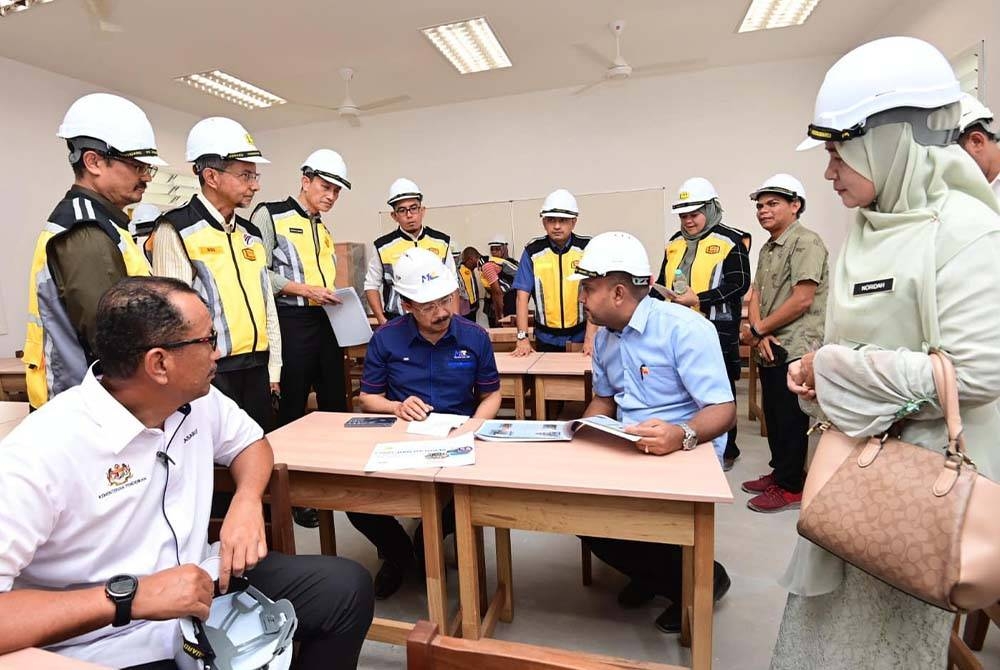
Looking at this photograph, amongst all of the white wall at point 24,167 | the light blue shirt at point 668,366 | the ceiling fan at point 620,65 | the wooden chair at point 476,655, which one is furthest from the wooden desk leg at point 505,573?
the white wall at point 24,167

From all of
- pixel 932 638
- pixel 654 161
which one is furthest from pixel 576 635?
pixel 654 161

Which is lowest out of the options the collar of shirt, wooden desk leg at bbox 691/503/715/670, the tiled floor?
the tiled floor

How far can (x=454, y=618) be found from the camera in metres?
1.97

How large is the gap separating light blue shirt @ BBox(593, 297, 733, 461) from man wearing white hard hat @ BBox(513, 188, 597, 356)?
171cm

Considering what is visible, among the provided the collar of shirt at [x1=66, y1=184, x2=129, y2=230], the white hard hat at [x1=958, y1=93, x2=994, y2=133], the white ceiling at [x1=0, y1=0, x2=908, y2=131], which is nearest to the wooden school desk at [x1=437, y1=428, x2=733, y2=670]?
the collar of shirt at [x1=66, y1=184, x2=129, y2=230]

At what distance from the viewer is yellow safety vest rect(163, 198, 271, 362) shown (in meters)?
2.15

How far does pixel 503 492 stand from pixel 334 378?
184 centimetres

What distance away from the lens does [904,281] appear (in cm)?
101

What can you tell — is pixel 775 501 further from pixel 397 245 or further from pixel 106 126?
pixel 106 126

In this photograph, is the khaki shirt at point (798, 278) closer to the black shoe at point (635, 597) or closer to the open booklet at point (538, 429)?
the black shoe at point (635, 597)

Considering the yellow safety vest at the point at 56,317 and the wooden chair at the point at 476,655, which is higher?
the yellow safety vest at the point at 56,317

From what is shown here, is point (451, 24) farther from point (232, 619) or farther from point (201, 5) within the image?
point (232, 619)

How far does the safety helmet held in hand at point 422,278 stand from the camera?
2.10 m

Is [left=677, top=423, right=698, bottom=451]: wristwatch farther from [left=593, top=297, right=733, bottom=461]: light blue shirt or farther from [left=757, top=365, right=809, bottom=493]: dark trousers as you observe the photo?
[left=757, top=365, right=809, bottom=493]: dark trousers
